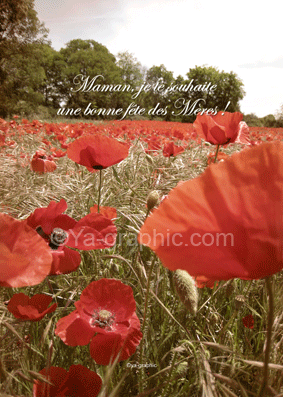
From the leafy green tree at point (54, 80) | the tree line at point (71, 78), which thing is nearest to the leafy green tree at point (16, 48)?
the tree line at point (71, 78)

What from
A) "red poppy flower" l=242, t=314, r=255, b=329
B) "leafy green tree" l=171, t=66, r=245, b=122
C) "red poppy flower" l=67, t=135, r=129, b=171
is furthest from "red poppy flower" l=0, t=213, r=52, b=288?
"leafy green tree" l=171, t=66, r=245, b=122

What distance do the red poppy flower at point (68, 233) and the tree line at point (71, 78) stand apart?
10.1 meters

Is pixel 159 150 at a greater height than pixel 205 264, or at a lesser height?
greater

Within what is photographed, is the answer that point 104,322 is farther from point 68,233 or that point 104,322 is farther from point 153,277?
point 153,277

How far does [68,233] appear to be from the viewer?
1.61 feet

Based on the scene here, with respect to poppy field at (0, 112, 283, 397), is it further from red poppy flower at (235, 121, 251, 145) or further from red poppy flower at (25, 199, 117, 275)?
red poppy flower at (235, 121, 251, 145)

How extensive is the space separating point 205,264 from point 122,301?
0.80 ft

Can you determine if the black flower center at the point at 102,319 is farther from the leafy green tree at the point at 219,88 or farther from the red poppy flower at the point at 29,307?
the leafy green tree at the point at 219,88

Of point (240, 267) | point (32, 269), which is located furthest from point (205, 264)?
point (32, 269)

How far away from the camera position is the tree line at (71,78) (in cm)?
1179

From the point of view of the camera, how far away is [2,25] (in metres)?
11.6

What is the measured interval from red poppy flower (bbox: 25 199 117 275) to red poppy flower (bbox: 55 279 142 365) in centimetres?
6

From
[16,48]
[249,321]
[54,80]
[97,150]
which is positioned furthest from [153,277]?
[54,80]

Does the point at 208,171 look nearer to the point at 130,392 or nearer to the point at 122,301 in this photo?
the point at 122,301
